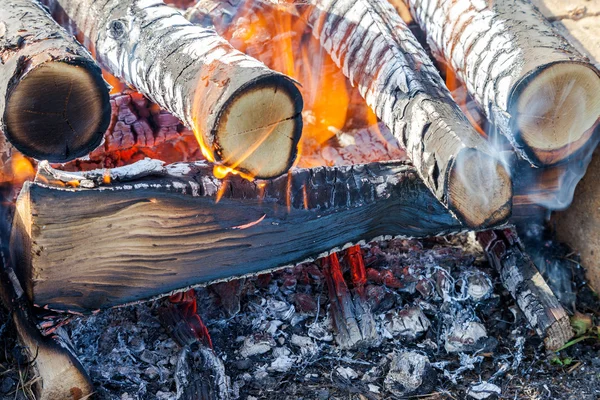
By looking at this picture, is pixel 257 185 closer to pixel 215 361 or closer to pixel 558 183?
pixel 215 361

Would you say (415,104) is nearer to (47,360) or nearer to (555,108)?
(555,108)

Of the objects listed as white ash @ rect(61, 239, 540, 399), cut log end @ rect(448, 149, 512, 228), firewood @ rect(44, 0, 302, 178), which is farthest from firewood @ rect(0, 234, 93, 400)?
cut log end @ rect(448, 149, 512, 228)

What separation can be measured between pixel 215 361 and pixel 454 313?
1.10m

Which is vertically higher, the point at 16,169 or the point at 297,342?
the point at 16,169

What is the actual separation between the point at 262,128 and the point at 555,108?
108 cm

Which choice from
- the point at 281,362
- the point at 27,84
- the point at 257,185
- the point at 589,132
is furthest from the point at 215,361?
the point at 589,132

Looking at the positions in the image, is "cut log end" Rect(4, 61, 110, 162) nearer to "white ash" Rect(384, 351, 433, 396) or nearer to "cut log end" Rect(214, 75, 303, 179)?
"cut log end" Rect(214, 75, 303, 179)

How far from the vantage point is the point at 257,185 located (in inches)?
91.0

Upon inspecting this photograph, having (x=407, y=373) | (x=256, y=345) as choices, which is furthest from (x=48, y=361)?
(x=407, y=373)

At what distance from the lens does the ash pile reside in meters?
2.40

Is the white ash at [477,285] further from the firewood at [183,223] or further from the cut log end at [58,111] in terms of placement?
the cut log end at [58,111]

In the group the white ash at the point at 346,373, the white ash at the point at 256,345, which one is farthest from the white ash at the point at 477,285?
the white ash at the point at 256,345

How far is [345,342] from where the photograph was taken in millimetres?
2588

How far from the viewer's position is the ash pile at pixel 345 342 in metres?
2.40
